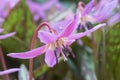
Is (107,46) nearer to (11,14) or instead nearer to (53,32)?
(53,32)

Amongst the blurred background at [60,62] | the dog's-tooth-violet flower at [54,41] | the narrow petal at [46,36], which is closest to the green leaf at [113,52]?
the blurred background at [60,62]

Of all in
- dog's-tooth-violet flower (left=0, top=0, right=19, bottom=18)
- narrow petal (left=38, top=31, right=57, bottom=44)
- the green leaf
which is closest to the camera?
narrow petal (left=38, top=31, right=57, bottom=44)

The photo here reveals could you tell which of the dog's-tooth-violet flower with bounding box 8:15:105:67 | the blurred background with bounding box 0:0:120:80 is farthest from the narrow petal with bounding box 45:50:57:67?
the blurred background with bounding box 0:0:120:80

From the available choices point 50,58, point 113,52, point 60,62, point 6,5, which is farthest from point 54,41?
point 6,5

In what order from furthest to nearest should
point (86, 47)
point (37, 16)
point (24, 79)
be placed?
point (37, 16) < point (86, 47) < point (24, 79)

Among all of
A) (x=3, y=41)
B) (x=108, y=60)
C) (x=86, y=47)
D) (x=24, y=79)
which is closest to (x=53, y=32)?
Answer: (x=24, y=79)

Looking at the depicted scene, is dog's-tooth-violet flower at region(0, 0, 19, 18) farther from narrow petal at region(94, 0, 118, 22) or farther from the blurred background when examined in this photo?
narrow petal at region(94, 0, 118, 22)

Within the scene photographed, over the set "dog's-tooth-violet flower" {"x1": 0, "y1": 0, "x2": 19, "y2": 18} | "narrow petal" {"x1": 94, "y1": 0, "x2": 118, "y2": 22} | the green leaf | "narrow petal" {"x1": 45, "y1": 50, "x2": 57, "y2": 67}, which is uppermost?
"dog's-tooth-violet flower" {"x1": 0, "y1": 0, "x2": 19, "y2": 18}

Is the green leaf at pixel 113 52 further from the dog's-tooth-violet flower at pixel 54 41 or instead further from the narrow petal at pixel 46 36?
the narrow petal at pixel 46 36
